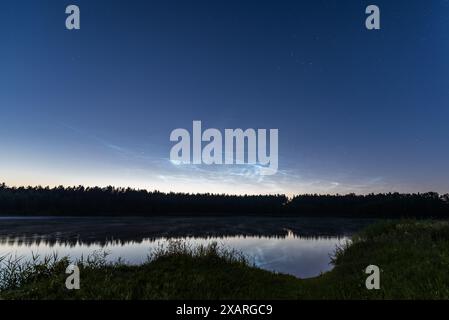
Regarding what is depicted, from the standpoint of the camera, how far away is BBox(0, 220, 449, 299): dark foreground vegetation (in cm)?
888

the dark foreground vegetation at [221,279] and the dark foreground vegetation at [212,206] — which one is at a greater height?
the dark foreground vegetation at [221,279]

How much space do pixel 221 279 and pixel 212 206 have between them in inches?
5478

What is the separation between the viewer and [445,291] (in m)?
7.48

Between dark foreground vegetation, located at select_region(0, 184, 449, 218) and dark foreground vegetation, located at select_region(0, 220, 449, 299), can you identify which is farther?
dark foreground vegetation, located at select_region(0, 184, 449, 218)

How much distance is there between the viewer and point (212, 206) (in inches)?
5871

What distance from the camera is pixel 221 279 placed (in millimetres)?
11391

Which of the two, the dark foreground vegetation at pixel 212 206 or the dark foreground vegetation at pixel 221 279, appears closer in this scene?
the dark foreground vegetation at pixel 221 279

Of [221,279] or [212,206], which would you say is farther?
[212,206]

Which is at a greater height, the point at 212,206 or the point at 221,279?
the point at 221,279

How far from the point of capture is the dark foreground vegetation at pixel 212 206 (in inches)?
4670

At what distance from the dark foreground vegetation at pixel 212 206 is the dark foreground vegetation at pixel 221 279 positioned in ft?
393

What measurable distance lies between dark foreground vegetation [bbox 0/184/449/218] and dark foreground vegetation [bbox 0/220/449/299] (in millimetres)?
119648
